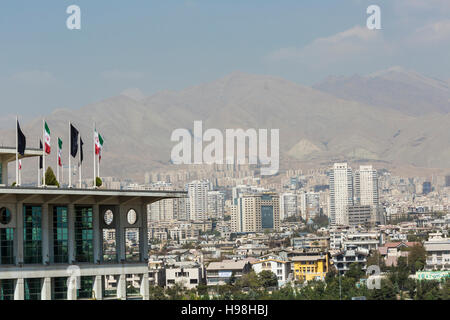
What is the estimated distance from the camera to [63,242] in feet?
111

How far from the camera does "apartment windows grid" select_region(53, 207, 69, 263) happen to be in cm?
3375

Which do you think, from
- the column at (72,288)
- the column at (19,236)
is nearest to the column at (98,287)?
the column at (72,288)

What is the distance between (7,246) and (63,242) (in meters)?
2.33

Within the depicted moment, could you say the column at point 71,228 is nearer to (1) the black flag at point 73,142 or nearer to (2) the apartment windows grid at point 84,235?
(2) the apartment windows grid at point 84,235

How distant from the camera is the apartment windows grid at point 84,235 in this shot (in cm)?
3444

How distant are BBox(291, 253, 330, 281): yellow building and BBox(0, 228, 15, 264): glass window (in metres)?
104

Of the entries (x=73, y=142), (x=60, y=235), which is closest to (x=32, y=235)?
(x=60, y=235)

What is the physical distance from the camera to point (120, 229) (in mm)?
35469

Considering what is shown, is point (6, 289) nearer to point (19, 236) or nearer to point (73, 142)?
point (19, 236)

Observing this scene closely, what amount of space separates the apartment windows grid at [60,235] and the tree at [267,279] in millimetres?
94633
